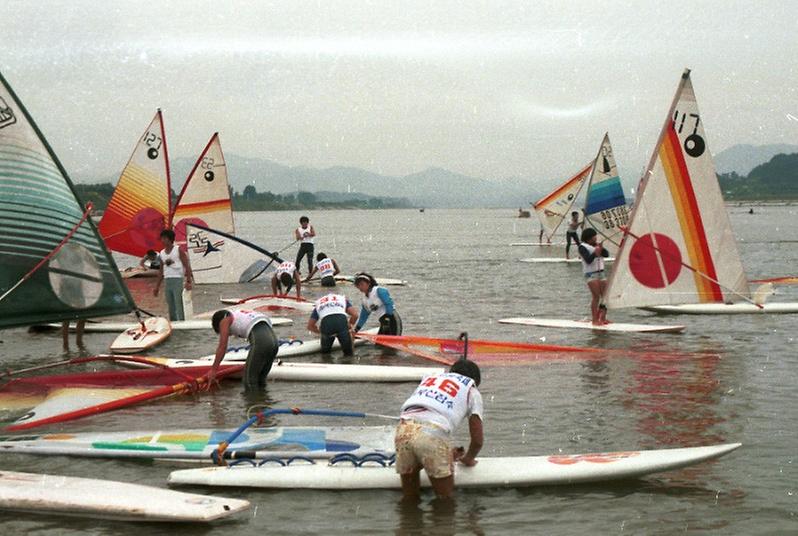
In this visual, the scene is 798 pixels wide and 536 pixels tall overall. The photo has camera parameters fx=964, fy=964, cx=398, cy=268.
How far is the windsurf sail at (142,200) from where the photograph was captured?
30.9m

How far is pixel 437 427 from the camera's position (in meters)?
7.56

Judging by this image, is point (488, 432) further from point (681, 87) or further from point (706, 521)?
point (681, 87)

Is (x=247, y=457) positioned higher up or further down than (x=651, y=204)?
further down

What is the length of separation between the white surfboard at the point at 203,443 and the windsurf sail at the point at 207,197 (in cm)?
2043

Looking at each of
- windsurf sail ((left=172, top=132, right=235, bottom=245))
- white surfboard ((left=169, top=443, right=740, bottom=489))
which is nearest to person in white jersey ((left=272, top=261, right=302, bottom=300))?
windsurf sail ((left=172, top=132, right=235, bottom=245))

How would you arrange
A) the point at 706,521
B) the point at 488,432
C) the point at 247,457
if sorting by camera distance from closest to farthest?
the point at 706,521
the point at 247,457
the point at 488,432

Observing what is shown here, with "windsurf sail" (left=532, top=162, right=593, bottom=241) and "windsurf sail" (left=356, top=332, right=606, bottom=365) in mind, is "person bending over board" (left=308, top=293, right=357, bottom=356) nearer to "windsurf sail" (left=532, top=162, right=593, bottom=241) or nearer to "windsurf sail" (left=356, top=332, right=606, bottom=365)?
"windsurf sail" (left=356, top=332, right=606, bottom=365)

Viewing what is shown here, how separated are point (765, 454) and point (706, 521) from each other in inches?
88.1

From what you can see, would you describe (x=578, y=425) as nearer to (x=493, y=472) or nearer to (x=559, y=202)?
(x=493, y=472)

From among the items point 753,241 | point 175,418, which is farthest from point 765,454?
point 753,241

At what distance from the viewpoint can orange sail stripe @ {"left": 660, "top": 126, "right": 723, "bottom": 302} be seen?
54.6ft

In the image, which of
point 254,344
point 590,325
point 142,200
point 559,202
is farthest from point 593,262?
point 559,202

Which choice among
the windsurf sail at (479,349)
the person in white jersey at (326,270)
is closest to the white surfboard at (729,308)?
the windsurf sail at (479,349)

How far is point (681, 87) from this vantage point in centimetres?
1639
